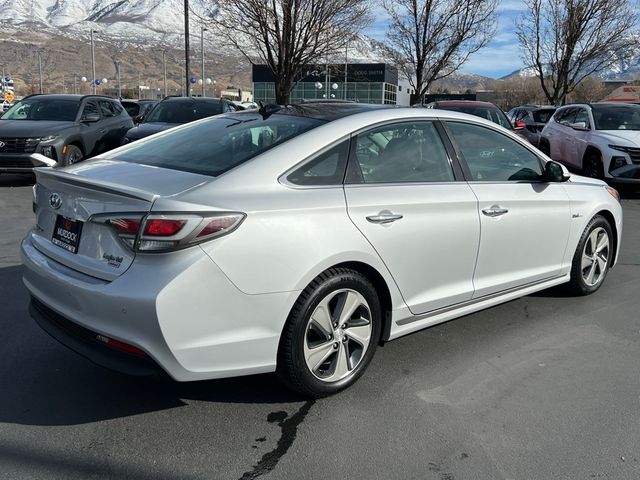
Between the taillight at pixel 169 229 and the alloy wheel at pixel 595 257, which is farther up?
the taillight at pixel 169 229

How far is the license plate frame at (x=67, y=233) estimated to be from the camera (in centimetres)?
315

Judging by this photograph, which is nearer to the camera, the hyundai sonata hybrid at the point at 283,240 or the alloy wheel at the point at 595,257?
the hyundai sonata hybrid at the point at 283,240

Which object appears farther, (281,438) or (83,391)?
(83,391)

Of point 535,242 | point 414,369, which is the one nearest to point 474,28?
point 535,242

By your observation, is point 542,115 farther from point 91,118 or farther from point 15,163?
point 15,163

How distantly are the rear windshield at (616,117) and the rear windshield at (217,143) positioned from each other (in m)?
10.0

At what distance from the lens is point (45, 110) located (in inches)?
469

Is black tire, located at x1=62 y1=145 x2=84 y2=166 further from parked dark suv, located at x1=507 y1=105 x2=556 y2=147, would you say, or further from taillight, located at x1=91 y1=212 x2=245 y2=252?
parked dark suv, located at x1=507 y1=105 x2=556 y2=147

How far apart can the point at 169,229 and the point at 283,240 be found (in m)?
0.56

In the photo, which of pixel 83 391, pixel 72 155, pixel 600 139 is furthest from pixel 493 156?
pixel 72 155

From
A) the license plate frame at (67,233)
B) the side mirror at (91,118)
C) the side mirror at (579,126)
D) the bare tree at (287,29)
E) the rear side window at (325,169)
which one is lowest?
the license plate frame at (67,233)

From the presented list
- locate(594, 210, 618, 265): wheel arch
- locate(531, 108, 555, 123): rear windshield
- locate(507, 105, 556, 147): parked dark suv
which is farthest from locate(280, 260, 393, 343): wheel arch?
locate(531, 108, 555, 123): rear windshield

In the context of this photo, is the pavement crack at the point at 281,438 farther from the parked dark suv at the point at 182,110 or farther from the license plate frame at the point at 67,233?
the parked dark suv at the point at 182,110

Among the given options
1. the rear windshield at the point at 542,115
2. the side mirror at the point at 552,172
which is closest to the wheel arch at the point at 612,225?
the side mirror at the point at 552,172
